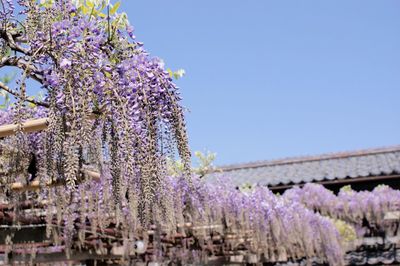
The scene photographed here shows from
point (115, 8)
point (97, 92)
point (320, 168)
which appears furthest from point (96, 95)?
point (320, 168)

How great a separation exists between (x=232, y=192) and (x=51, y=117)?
5.27 meters

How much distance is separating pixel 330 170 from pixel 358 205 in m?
2.15

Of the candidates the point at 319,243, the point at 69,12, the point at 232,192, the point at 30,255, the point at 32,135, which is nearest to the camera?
the point at 69,12

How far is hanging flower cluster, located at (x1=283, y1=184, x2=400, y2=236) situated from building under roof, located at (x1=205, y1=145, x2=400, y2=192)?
2.33ft

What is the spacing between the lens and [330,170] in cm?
1244

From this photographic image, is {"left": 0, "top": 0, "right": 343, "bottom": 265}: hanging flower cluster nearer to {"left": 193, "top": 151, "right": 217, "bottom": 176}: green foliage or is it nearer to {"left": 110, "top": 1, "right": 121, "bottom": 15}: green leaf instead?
{"left": 110, "top": 1, "right": 121, "bottom": 15}: green leaf

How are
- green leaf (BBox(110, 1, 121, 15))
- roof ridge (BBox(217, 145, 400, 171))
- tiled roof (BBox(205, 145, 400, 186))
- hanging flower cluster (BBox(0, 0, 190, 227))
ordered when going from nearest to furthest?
hanging flower cluster (BBox(0, 0, 190, 227)) < green leaf (BBox(110, 1, 121, 15)) < tiled roof (BBox(205, 145, 400, 186)) < roof ridge (BBox(217, 145, 400, 171))

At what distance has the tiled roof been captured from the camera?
11703 mm

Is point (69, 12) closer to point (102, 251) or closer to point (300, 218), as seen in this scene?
point (102, 251)

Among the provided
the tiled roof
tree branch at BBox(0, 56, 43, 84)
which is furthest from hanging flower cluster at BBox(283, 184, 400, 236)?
tree branch at BBox(0, 56, 43, 84)

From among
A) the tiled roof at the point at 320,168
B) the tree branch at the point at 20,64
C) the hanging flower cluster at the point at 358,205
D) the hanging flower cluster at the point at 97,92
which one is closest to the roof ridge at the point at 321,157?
the tiled roof at the point at 320,168

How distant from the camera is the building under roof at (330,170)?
11352 millimetres

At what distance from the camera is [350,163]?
12633 millimetres

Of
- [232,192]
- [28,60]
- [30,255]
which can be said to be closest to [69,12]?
[28,60]
